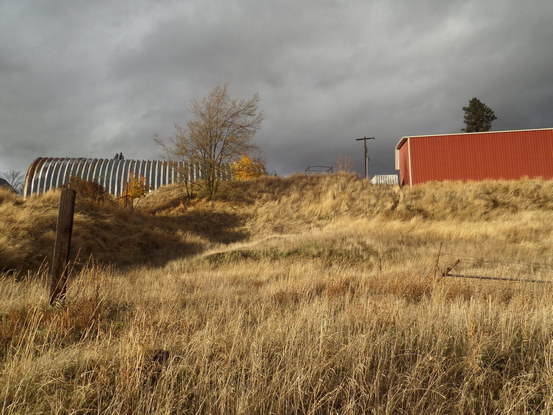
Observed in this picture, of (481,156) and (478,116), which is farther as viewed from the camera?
(478,116)

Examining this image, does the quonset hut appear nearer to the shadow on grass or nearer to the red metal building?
the shadow on grass

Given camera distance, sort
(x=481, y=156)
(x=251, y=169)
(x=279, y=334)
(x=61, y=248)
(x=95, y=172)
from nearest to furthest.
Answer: (x=279, y=334) < (x=61, y=248) < (x=481, y=156) < (x=95, y=172) < (x=251, y=169)

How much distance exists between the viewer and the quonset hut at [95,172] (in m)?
34.5

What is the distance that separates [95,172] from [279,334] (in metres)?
38.6

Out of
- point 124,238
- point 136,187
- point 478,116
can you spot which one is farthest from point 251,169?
point 478,116

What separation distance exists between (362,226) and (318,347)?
53.8ft

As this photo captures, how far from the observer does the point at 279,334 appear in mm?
3621

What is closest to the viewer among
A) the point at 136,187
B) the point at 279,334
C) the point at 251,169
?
the point at 279,334

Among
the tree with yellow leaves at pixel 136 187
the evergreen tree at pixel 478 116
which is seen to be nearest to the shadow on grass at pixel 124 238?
the tree with yellow leaves at pixel 136 187

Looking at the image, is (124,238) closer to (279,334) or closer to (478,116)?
(279,334)

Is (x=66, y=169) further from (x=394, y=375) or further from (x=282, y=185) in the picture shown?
(x=394, y=375)

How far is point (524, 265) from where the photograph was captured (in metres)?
10.0

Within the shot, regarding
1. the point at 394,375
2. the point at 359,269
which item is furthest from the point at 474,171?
the point at 394,375

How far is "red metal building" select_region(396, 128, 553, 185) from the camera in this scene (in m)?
27.3
